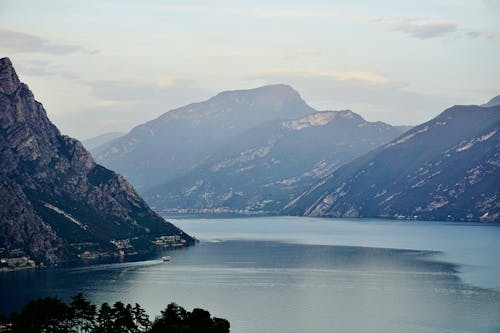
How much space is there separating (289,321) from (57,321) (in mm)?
55799

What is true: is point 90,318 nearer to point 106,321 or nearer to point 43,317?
point 106,321

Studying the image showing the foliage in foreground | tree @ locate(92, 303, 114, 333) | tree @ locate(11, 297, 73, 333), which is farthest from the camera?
tree @ locate(92, 303, 114, 333)

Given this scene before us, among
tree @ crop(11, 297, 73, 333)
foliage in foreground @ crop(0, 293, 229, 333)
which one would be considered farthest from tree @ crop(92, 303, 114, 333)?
tree @ crop(11, 297, 73, 333)

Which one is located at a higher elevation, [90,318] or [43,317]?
[43,317]

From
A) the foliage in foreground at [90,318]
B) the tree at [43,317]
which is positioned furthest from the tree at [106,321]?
the tree at [43,317]

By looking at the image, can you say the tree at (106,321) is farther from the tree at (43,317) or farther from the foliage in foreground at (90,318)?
the tree at (43,317)

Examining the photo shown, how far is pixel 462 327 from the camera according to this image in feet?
598

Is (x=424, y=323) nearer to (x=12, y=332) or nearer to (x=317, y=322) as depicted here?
(x=317, y=322)

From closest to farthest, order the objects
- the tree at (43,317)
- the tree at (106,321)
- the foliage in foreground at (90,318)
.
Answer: the foliage in foreground at (90,318) → the tree at (43,317) → the tree at (106,321)

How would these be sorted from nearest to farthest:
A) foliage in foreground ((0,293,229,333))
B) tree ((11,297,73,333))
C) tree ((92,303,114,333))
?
1. foliage in foreground ((0,293,229,333))
2. tree ((11,297,73,333))
3. tree ((92,303,114,333))

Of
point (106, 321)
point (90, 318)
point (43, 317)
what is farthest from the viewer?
point (90, 318)

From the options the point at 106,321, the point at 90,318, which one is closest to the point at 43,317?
the point at 90,318

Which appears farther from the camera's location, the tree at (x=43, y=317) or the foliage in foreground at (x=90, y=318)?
the tree at (x=43, y=317)

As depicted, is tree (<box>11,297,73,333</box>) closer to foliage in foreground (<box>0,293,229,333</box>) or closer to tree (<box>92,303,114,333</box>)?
foliage in foreground (<box>0,293,229,333</box>)
